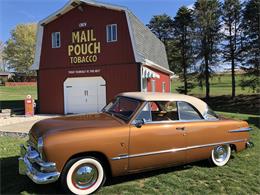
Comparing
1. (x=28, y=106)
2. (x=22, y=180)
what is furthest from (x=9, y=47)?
(x=22, y=180)

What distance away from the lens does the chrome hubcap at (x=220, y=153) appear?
5.99 m

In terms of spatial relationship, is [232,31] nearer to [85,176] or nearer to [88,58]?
[88,58]

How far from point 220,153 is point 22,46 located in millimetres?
60793

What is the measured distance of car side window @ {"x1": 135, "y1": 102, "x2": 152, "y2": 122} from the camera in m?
5.07

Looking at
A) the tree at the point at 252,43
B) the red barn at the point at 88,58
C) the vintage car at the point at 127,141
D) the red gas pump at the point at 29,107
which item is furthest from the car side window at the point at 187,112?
the tree at the point at 252,43

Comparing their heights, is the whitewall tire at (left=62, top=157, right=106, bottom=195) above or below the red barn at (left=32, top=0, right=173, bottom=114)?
below

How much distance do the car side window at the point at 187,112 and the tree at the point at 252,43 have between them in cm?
2778

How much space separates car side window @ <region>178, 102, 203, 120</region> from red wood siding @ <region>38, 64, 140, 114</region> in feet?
31.8

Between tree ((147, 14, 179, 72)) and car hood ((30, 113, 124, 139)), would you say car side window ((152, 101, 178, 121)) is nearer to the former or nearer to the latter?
car hood ((30, 113, 124, 139))

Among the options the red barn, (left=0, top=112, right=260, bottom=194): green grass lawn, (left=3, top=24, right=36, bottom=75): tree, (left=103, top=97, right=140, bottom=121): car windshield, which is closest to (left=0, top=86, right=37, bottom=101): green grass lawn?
(left=3, top=24, right=36, bottom=75): tree

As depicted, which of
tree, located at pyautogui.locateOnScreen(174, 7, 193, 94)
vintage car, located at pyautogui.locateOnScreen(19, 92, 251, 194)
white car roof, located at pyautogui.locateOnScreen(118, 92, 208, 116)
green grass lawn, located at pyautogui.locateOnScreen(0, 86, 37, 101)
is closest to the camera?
vintage car, located at pyautogui.locateOnScreen(19, 92, 251, 194)

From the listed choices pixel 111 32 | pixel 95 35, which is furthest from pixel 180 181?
pixel 95 35

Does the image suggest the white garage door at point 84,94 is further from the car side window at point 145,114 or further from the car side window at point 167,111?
the car side window at point 145,114

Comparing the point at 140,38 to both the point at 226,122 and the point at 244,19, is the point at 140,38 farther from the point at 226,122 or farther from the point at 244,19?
the point at 244,19
